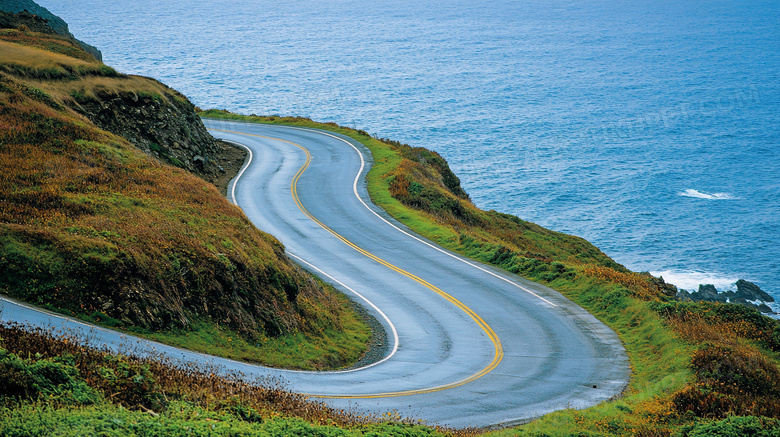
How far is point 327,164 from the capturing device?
1821 inches

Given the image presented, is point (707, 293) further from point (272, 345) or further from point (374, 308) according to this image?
point (272, 345)

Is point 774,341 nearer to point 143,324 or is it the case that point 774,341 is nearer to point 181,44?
point 143,324

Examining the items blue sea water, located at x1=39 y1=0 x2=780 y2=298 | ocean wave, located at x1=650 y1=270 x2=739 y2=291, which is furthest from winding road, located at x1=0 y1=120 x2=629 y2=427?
blue sea water, located at x1=39 y1=0 x2=780 y2=298

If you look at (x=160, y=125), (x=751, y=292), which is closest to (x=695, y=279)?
(x=751, y=292)

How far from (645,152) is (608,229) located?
29402mm

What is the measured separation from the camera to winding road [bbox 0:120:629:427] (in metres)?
14.6

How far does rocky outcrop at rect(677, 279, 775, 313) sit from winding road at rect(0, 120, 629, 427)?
26.7 meters

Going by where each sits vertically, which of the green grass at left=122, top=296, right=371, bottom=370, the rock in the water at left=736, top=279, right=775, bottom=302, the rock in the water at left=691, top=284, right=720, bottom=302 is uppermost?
the rock in the water at left=736, top=279, right=775, bottom=302

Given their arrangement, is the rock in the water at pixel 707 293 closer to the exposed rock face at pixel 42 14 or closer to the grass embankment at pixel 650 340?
the grass embankment at pixel 650 340

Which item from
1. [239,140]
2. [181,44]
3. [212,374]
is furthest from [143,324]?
[181,44]

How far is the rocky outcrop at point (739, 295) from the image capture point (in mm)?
45656

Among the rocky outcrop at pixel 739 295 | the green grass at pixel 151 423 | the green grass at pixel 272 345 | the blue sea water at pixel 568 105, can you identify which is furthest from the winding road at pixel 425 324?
the blue sea water at pixel 568 105

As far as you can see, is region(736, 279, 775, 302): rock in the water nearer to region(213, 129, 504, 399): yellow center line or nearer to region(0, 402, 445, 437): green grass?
region(213, 129, 504, 399): yellow center line

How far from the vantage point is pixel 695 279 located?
50.5m
